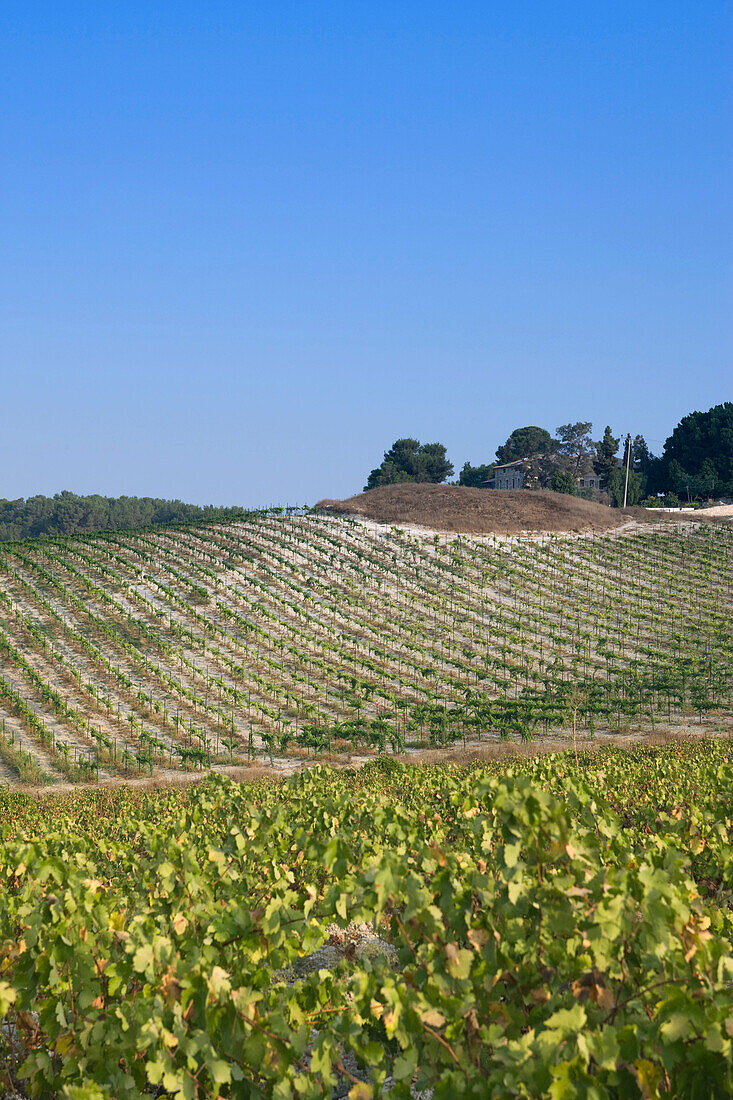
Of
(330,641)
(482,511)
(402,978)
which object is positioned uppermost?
(482,511)

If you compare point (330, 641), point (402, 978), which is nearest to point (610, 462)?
point (330, 641)

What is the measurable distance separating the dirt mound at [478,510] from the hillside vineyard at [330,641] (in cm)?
248

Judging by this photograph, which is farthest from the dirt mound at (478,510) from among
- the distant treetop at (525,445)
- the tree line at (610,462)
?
the distant treetop at (525,445)

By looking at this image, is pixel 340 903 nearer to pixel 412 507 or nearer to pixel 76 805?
pixel 76 805

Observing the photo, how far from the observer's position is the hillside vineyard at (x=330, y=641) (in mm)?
25031

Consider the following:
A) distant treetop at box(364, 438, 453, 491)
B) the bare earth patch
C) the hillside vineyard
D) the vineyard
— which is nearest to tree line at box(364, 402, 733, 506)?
distant treetop at box(364, 438, 453, 491)

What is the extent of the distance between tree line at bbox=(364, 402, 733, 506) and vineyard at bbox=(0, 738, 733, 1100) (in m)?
69.3

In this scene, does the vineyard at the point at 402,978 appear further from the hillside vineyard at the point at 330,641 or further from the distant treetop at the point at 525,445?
the distant treetop at the point at 525,445

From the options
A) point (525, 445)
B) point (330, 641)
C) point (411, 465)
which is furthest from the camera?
point (525, 445)

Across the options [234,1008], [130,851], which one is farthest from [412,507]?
[234,1008]

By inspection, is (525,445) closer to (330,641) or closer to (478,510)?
(478,510)

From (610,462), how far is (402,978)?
3151 inches

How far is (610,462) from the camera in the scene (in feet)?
259

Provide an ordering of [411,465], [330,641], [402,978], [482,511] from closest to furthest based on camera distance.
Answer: [402,978] → [330,641] → [482,511] → [411,465]
